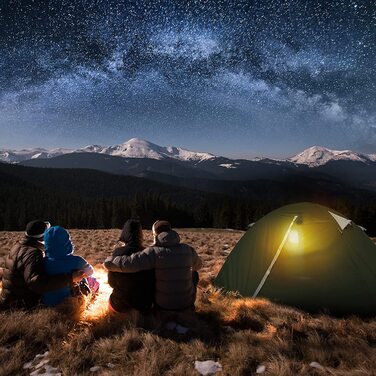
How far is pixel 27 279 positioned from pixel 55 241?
2.77 ft

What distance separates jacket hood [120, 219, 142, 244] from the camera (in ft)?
20.8

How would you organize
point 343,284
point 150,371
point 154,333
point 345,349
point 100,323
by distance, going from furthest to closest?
point 343,284
point 100,323
point 154,333
point 345,349
point 150,371

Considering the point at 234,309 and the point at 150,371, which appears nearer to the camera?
the point at 150,371

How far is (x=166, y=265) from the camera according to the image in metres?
6.14

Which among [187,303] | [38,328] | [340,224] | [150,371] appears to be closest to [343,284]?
[340,224]

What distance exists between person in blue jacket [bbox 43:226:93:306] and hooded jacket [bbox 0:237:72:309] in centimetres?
16

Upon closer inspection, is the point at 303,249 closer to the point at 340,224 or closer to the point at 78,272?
the point at 340,224

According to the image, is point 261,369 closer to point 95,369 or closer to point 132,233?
point 95,369

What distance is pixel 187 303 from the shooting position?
6.49 metres

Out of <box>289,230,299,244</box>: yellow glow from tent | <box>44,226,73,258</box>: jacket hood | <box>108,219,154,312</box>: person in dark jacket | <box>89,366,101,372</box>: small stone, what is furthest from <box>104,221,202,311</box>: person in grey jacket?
<box>289,230,299,244</box>: yellow glow from tent

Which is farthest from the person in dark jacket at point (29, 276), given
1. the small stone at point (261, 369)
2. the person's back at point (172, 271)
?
the small stone at point (261, 369)

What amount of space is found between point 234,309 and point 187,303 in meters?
1.21

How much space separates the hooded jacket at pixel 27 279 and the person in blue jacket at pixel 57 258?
0.16m

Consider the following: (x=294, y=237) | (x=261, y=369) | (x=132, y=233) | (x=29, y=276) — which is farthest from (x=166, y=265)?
(x=294, y=237)
